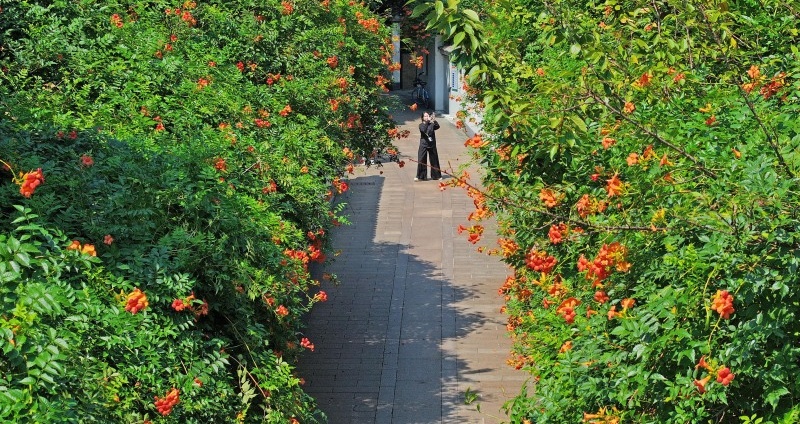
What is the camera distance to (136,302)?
5078 millimetres

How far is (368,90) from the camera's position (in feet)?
44.8

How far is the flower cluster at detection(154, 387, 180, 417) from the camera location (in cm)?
512

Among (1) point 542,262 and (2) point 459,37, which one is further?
(1) point 542,262

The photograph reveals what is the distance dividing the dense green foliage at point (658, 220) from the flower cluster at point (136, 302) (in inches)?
76.9

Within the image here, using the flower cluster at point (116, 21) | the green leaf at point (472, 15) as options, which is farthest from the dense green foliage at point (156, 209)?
the green leaf at point (472, 15)

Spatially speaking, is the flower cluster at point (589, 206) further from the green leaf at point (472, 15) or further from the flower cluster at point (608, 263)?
the green leaf at point (472, 15)

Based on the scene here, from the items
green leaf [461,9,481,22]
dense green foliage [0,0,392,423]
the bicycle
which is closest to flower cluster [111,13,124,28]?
dense green foliage [0,0,392,423]

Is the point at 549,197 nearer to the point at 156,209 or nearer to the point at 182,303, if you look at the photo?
the point at 182,303

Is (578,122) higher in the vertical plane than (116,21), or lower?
lower

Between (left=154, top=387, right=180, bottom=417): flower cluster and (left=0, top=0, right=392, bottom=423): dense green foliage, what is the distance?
0.02 m

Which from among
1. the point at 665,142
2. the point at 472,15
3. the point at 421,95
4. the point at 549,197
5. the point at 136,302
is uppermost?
the point at 472,15

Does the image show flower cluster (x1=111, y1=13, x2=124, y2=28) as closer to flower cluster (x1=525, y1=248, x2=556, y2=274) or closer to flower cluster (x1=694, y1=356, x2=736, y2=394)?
flower cluster (x1=525, y1=248, x2=556, y2=274)

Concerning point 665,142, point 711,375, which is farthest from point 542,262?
point 711,375

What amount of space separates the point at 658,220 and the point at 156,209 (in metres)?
3.00
